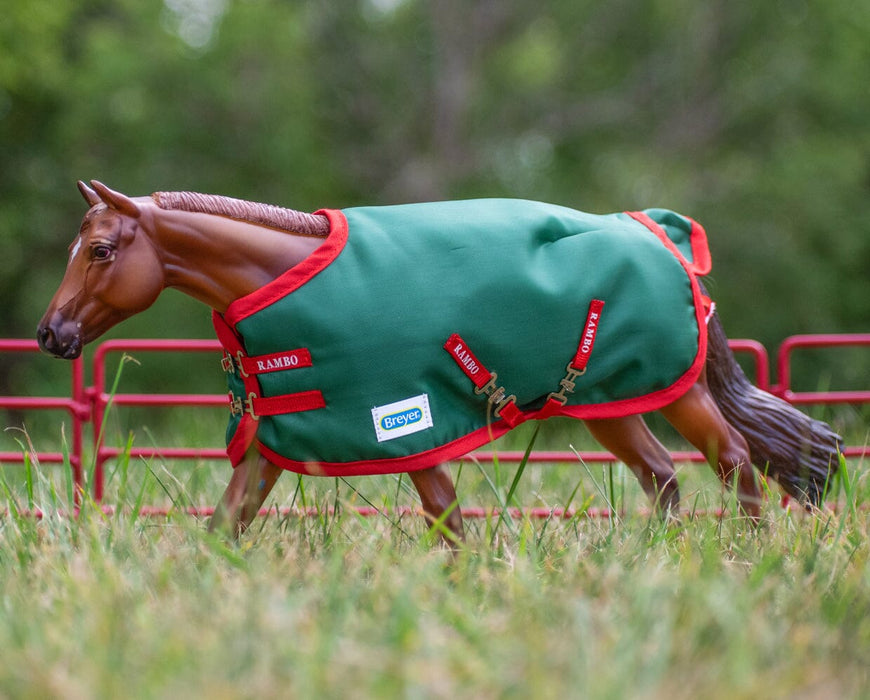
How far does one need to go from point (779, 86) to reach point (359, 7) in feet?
18.1

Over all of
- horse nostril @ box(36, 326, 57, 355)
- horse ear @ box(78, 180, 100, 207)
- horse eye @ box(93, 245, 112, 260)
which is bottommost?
horse nostril @ box(36, 326, 57, 355)

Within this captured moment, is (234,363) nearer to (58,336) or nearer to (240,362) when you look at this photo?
(240,362)

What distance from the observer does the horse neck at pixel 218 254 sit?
2.69 m

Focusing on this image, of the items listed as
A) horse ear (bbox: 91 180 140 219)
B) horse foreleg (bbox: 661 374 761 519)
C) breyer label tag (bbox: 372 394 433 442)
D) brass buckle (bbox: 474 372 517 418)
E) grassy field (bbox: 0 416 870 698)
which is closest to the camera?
grassy field (bbox: 0 416 870 698)

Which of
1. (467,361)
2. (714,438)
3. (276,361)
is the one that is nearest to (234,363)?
(276,361)

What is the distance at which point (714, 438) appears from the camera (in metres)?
3.13

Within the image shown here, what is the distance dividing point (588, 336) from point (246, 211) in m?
1.05

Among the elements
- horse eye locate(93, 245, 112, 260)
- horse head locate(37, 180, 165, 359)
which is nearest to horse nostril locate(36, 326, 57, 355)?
horse head locate(37, 180, 165, 359)

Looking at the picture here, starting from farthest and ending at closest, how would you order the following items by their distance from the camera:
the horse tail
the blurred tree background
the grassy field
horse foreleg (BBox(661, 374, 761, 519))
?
the blurred tree background → the horse tail → horse foreleg (BBox(661, 374, 761, 519)) → the grassy field

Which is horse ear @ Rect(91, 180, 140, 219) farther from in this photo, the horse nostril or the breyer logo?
the breyer logo

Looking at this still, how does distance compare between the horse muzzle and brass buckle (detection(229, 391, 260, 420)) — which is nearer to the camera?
the horse muzzle

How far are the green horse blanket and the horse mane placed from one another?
64 mm

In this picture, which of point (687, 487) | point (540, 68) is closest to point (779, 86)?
point (540, 68)

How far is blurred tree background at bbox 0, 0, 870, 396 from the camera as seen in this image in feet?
36.9
